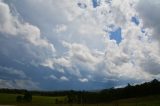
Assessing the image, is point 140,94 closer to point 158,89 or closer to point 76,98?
point 158,89

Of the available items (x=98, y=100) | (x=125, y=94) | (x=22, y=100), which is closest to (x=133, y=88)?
(x=125, y=94)

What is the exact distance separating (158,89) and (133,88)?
41.2 ft

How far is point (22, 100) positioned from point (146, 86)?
177 ft

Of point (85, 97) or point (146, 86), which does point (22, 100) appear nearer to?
point (85, 97)

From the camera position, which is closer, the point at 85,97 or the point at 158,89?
the point at 158,89

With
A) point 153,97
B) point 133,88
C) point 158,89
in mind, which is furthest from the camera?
point 133,88

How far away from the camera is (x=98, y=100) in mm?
142000

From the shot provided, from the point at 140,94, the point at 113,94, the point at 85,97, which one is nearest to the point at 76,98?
the point at 85,97

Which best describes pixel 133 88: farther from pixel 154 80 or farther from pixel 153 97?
pixel 153 97

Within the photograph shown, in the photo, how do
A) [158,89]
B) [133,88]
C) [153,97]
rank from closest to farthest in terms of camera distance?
[153,97]
[158,89]
[133,88]

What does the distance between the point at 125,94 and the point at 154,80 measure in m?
13.9

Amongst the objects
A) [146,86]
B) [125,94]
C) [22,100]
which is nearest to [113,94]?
[125,94]

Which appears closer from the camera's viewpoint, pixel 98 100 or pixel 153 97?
pixel 153 97

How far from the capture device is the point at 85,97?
14862 centimetres
